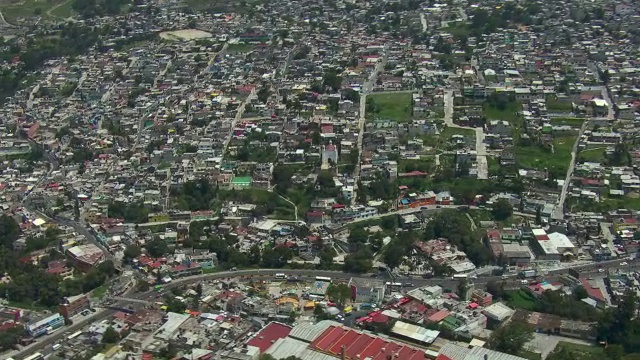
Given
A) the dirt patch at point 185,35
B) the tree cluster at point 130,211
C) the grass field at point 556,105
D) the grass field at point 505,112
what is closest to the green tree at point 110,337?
the tree cluster at point 130,211

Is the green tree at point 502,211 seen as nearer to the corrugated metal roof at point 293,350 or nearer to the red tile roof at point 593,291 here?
the red tile roof at point 593,291

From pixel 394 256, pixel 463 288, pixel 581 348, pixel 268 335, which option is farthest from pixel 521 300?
pixel 268 335

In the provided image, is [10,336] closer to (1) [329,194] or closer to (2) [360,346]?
(2) [360,346]

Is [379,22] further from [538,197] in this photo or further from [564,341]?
[564,341]

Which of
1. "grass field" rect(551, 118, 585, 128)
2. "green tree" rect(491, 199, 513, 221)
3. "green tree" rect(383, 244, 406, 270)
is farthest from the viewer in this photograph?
"grass field" rect(551, 118, 585, 128)

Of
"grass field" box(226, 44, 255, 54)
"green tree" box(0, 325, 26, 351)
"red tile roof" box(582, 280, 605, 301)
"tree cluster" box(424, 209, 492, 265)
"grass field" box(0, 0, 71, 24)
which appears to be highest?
"grass field" box(0, 0, 71, 24)

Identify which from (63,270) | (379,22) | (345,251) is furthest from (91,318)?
(379,22)

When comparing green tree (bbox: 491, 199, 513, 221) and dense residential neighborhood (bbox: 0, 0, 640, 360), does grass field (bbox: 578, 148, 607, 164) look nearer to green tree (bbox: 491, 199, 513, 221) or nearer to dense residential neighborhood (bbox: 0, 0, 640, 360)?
dense residential neighborhood (bbox: 0, 0, 640, 360)

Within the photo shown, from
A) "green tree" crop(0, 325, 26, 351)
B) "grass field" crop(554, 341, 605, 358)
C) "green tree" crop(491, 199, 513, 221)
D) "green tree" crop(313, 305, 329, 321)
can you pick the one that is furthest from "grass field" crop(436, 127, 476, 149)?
"green tree" crop(0, 325, 26, 351)
